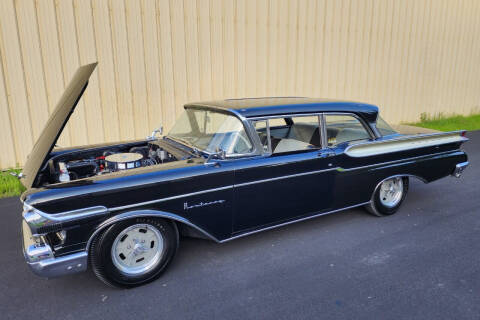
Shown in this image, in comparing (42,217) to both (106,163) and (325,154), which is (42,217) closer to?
(106,163)

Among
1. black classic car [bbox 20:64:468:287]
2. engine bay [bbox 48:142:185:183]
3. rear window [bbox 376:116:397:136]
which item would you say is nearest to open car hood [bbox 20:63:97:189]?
black classic car [bbox 20:64:468:287]

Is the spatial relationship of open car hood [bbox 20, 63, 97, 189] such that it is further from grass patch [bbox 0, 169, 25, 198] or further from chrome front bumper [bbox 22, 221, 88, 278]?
grass patch [bbox 0, 169, 25, 198]

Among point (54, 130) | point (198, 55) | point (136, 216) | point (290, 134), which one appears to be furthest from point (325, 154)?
point (198, 55)

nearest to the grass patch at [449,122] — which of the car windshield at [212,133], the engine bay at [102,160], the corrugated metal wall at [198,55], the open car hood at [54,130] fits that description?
the corrugated metal wall at [198,55]


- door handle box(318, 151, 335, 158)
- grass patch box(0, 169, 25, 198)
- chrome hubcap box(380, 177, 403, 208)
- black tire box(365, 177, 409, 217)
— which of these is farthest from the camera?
grass patch box(0, 169, 25, 198)

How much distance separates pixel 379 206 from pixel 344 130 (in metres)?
1.07

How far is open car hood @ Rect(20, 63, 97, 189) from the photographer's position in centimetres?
292

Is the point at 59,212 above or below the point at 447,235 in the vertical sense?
above

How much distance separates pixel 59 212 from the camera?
256 centimetres

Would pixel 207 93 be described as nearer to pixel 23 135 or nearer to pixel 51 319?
pixel 23 135

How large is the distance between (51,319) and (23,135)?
4.54 meters

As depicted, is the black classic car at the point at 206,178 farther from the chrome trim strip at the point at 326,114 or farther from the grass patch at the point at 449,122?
the grass patch at the point at 449,122

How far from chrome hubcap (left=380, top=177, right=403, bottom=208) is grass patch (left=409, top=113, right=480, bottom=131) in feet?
24.2

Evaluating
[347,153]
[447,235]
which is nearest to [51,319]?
[347,153]
